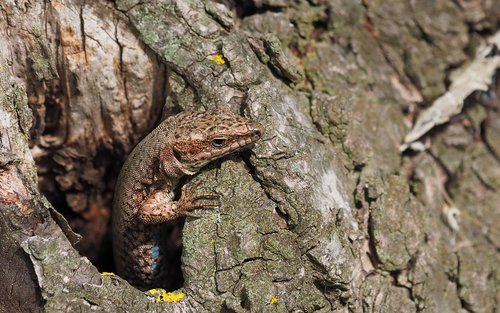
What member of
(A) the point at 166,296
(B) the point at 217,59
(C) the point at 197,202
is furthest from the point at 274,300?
(B) the point at 217,59

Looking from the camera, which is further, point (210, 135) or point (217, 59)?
point (217, 59)

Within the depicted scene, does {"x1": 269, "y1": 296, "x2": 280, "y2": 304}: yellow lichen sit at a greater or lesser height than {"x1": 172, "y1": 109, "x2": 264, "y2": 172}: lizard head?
lesser

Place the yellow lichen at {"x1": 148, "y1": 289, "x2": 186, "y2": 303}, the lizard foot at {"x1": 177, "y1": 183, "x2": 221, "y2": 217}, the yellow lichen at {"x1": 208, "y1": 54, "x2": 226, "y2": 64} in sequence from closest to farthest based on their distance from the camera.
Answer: the yellow lichen at {"x1": 148, "y1": 289, "x2": 186, "y2": 303} < the lizard foot at {"x1": 177, "y1": 183, "x2": 221, "y2": 217} < the yellow lichen at {"x1": 208, "y1": 54, "x2": 226, "y2": 64}

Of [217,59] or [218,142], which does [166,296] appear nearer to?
[218,142]

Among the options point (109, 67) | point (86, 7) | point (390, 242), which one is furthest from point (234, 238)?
point (86, 7)

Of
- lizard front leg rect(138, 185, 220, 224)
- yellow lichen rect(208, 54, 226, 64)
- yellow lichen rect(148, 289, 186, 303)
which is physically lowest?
yellow lichen rect(148, 289, 186, 303)

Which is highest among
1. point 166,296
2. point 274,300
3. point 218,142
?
point 218,142

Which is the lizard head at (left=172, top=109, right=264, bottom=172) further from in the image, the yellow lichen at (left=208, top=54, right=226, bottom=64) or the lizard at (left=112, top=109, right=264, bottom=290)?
the yellow lichen at (left=208, top=54, right=226, bottom=64)

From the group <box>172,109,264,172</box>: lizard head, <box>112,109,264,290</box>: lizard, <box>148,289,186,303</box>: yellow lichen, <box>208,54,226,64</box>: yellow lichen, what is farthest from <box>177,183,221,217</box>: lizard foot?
<box>208,54,226,64</box>: yellow lichen
